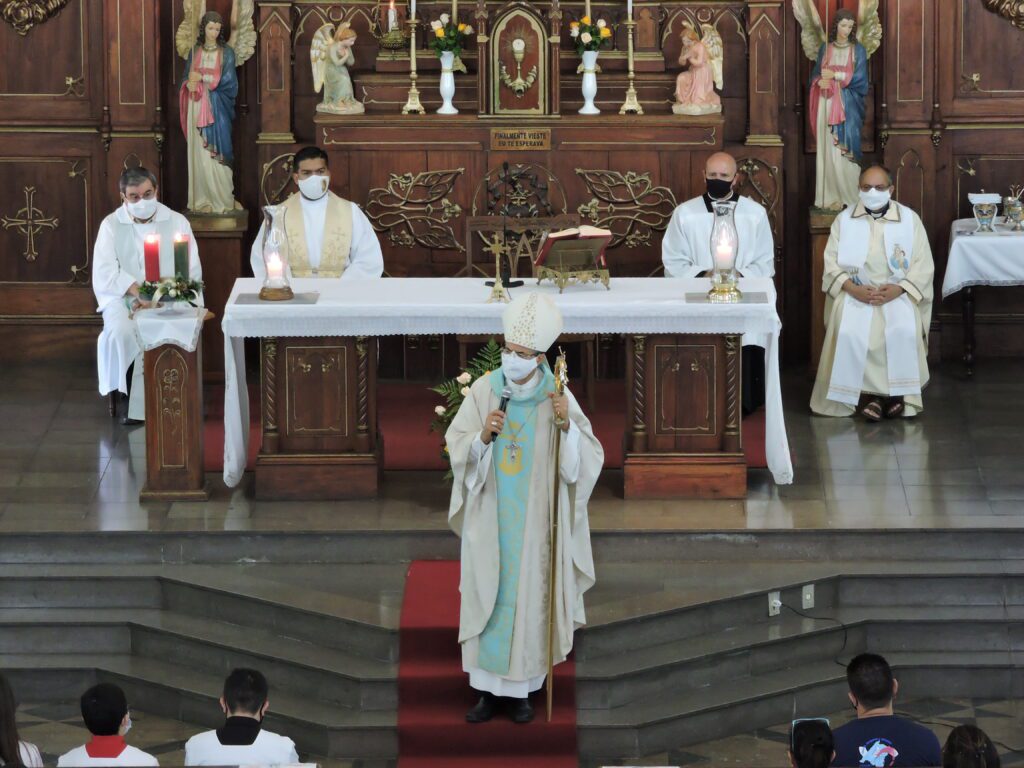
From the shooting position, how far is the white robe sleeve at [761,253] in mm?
12273

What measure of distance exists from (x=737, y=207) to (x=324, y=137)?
2.63 metres

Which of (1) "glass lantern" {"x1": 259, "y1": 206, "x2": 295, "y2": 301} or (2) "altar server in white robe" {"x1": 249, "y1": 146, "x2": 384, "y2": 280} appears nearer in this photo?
(1) "glass lantern" {"x1": 259, "y1": 206, "x2": 295, "y2": 301}

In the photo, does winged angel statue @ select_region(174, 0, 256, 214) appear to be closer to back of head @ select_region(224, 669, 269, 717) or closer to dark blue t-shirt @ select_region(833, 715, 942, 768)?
back of head @ select_region(224, 669, 269, 717)

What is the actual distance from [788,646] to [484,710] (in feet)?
5.07

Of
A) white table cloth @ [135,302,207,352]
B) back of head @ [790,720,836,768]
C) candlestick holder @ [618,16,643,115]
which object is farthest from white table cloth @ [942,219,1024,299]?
back of head @ [790,720,836,768]

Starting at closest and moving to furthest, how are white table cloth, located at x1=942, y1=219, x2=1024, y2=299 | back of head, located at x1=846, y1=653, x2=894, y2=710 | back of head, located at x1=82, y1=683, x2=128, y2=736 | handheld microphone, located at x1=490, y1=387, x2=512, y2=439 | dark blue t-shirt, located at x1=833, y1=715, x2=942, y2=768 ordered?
back of head, located at x1=82, y1=683, x2=128, y2=736, dark blue t-shirt, located at x1=833, y1=715, x2=942, y2=768, back of head, located at x1=846, y1=653, x2=894, y2=710, handheld microphone, located at x1=490, y1=387, x2=512, y2=439, white table cloth, located at x1=942, y1=219, x2=1024, y2=299

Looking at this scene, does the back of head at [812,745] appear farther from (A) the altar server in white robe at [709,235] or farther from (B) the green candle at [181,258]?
(A) the altar server in white robe at [709,235]

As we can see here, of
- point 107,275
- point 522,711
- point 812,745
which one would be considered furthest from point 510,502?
point 107,275

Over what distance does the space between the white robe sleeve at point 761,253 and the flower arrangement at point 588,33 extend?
5.06 feet

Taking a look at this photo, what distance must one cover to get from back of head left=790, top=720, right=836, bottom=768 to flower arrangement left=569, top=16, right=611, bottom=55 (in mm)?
7082

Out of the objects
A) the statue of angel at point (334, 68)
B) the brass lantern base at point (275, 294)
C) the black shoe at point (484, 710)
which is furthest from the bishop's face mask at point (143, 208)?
the black shoe at point (484, 710)

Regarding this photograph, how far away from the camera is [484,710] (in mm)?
8797

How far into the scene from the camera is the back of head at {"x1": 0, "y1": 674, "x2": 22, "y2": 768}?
634cm

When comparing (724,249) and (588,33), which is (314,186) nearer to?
(588,33)
